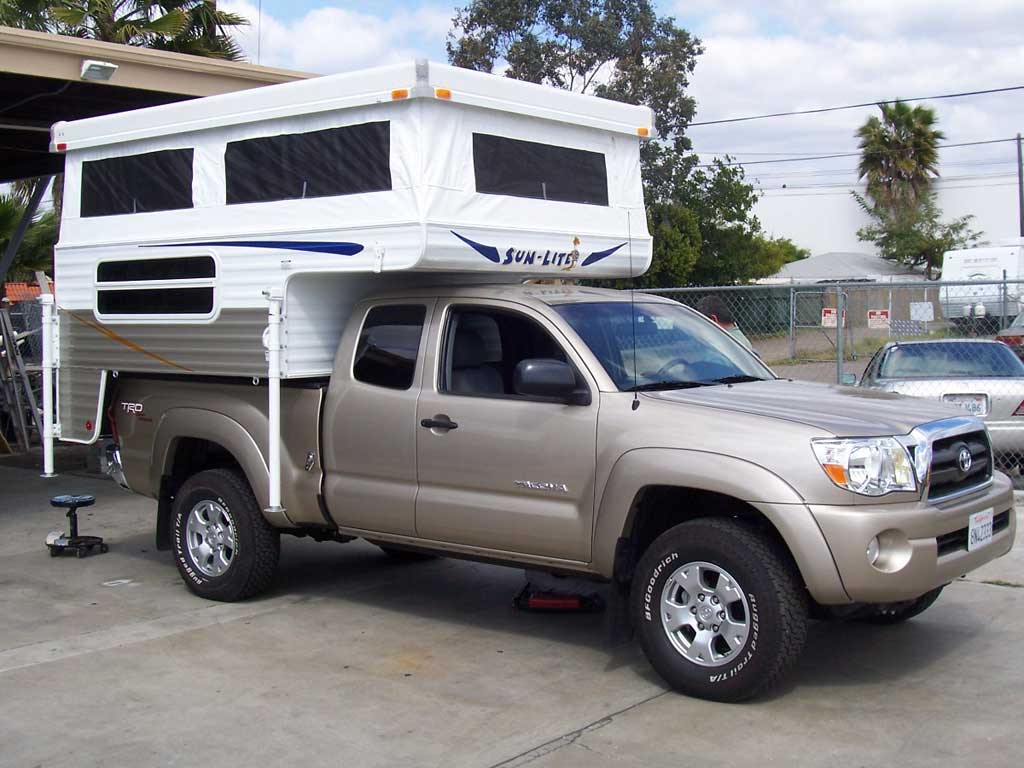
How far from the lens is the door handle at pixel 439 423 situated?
655cm

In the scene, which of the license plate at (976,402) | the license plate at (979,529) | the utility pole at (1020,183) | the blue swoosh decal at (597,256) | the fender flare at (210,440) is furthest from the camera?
the utility pole at (1020,183)

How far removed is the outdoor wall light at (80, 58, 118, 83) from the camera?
397 inches

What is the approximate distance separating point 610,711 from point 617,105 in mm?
4062

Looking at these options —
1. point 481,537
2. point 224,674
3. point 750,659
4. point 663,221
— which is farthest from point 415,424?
point 663,221

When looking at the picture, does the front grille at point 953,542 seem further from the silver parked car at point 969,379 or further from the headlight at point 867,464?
the silver parked car at point 969,379

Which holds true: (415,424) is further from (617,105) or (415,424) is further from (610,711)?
(617,105)

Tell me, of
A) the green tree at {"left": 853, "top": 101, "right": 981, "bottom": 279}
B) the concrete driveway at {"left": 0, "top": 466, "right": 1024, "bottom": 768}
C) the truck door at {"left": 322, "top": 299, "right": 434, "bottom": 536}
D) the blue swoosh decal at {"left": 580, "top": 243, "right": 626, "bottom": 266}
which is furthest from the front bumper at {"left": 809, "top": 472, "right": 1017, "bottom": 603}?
the green tree at {"left": 853, "top": 101, "right": 981, "bottom": 279}

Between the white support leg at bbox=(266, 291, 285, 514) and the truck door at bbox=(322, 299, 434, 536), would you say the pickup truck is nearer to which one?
the truck door at bbox=(322, 299, 434, 536)

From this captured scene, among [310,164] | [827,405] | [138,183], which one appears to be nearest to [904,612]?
[827,405]

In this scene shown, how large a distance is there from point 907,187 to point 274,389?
48.2 m

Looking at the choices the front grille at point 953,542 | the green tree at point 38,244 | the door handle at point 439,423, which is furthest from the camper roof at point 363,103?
the green tree at point 38,244

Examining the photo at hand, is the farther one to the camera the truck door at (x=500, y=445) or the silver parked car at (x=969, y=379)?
the silver parked car at (x=969, y=379)

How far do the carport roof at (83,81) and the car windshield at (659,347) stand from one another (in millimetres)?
5779

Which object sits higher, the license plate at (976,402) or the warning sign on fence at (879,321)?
the warning sign on fence at (879,321)
